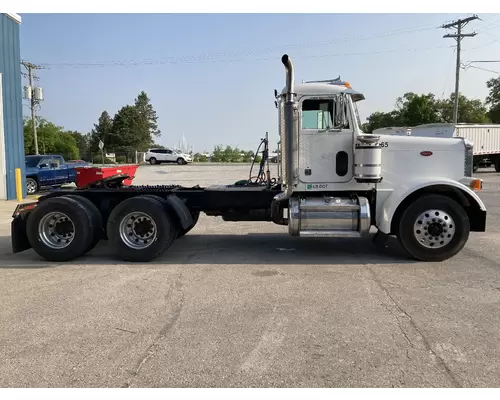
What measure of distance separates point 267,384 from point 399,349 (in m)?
1.31

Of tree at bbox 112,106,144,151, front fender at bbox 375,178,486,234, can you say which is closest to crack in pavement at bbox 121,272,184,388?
front fender at bbox 375,178,486,234

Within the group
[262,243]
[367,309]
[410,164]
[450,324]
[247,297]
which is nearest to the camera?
[450,324]

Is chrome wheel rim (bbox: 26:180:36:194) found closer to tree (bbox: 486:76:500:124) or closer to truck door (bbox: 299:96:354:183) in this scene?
truck door (bbox: 299:96:354:183)

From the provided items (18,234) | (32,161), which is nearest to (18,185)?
(32,161)

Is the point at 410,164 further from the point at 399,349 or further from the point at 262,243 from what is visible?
the point at 399,349

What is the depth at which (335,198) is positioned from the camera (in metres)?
6.87

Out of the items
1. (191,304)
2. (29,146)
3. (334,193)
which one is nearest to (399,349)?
(191,304)

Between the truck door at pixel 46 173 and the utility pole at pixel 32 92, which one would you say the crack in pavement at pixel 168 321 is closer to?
the truck door at pixel 46 173

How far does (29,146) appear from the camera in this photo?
2320 inches

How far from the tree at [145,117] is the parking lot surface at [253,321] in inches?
2566

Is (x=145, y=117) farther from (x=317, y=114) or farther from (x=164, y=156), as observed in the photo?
(x=317, y=114)

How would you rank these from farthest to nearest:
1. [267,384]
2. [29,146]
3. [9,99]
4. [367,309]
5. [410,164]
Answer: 1. [29,146]
2. [9,99]
3. [410,164]
4. [367,309]
5. [267,384]

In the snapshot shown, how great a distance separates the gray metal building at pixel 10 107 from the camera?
15.7m

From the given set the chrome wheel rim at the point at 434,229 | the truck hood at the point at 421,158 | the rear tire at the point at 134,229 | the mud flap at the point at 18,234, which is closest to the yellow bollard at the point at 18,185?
the mud flap at the point at 18,234
